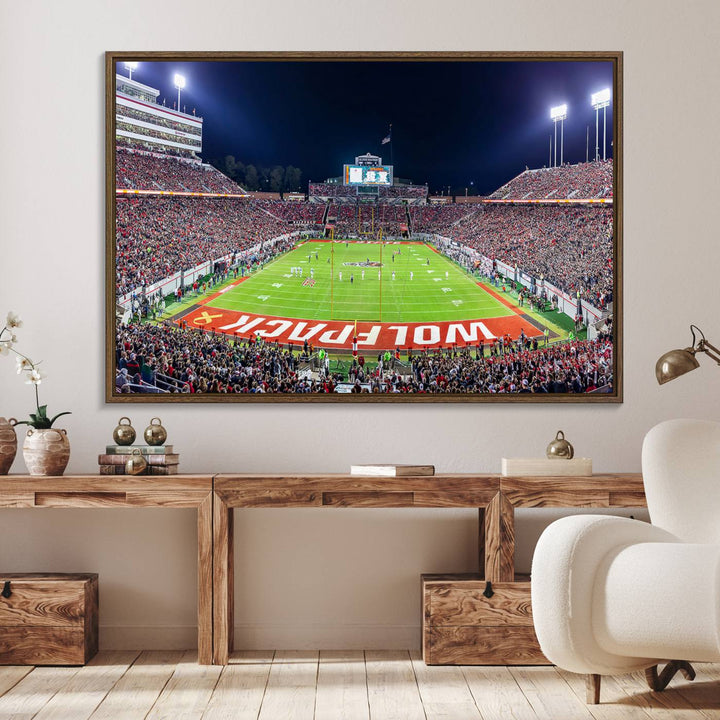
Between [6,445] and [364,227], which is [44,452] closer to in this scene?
[6,445]

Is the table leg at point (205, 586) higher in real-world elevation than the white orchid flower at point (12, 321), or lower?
lower

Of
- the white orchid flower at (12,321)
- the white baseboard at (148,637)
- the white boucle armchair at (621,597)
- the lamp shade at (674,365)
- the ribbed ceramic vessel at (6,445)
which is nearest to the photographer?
the white boucle armchair at (621,597)

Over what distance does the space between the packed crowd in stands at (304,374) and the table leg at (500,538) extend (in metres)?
0.60

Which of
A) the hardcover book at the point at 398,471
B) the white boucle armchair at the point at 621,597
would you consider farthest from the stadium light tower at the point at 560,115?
the white boucle armchair at the point at 621,597

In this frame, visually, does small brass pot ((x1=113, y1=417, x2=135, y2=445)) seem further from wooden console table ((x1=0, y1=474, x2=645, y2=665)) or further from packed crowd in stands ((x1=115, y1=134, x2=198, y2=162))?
packed crowd in stands ((x1=115, y1=134, x2=198, y2=162))

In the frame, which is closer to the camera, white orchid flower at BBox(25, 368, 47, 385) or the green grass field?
white orchid flower at BBox(25, 368, 47, 385)

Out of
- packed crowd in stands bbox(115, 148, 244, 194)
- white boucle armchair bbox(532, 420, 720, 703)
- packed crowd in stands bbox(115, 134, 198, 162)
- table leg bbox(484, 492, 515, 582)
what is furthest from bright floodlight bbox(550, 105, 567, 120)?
white boucle armchair bbox(532, 420, 720, 703)

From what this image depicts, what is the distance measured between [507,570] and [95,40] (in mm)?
2679

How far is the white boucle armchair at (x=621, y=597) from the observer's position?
7.91ft

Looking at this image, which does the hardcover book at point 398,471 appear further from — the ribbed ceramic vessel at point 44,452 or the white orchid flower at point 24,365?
the white orchid flower at point 24,365

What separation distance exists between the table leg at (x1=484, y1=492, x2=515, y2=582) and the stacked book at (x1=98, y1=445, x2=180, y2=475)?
1205mm

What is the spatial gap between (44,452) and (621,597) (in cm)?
209

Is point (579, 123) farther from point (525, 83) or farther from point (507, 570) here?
point (507, 570)

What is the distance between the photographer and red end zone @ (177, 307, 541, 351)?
3.71 m
